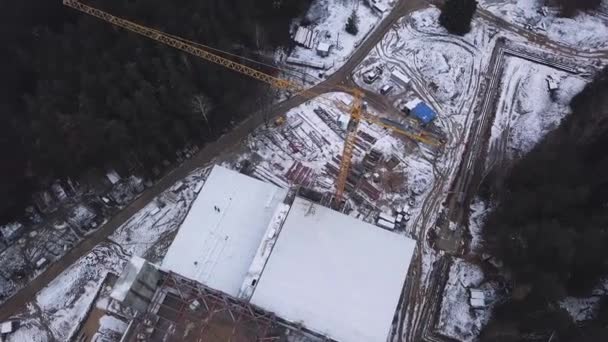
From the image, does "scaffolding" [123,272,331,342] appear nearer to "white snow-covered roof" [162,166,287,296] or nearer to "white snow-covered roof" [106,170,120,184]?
"white snow-covered roof" [162,166,287,296]

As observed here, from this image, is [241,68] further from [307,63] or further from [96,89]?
[96,89]

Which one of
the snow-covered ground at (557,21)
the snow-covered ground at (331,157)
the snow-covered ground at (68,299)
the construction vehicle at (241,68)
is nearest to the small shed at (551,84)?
the snow-covered ground at (557,21)

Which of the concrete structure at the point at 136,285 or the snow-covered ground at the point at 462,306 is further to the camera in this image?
the snow-covered ground at the point at 462,306

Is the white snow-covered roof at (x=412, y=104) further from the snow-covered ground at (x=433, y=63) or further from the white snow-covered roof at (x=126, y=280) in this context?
the white snow-covered roof at (x=126, y=280)

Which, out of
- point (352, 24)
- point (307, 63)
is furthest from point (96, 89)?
point (352, 24)

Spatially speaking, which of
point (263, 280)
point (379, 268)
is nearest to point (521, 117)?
point (379, 268)

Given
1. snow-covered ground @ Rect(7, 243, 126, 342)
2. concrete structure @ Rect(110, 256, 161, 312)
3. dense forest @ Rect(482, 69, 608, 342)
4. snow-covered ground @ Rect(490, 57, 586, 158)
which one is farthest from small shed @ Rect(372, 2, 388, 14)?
snow-covered ground @ Rect(7, 243, 126, 342)
